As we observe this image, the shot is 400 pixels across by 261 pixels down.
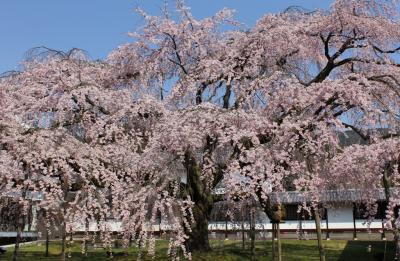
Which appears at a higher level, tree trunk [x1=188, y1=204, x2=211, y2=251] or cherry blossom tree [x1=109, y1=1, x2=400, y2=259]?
cherry blossom tree [x1=109, y1=1, x2=400, y2=259]

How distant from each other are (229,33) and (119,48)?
12.5 feet

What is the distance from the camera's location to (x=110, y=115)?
46.2 feet

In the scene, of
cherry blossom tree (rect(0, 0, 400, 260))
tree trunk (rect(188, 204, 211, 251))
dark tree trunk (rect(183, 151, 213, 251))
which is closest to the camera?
cherry blossom tree (rect(0, 0, 400, 260))

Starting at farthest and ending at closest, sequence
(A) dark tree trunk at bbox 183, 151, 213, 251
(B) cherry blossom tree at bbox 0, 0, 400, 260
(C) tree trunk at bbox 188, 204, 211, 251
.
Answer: (C) tree trunk at bbox 188, 204, 211, 251
(A) dark tree trunk at bbox 183, 151, 213, 251
(B) cherry blossom tree at bbox 0, 0, 400, 260

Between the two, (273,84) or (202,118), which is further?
(273,84)

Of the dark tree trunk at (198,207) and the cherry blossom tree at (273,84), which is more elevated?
the cherry blossom tree at (273,84)

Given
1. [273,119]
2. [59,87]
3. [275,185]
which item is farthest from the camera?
[59,87]

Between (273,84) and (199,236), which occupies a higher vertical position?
(273,84)

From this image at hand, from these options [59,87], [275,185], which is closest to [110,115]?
[59,87]

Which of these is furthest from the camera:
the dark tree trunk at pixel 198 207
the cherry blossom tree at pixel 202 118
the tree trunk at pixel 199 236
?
the tree trunk at pixel 199 236

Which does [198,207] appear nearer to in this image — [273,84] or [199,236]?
[199,236]

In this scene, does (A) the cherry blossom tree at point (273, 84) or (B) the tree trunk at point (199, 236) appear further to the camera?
(B) the tree trunk at point (199, 236)

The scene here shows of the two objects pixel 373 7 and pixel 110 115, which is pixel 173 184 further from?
pixel 373 7

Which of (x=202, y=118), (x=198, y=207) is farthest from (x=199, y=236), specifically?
(x=202, y=118)
